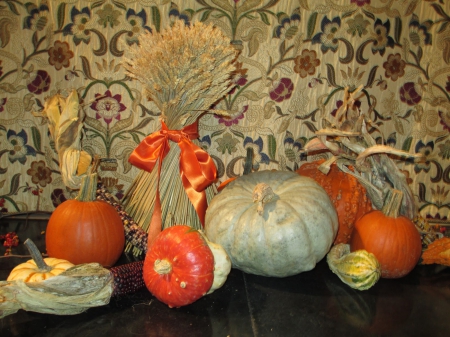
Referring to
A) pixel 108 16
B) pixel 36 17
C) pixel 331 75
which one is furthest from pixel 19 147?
pixel 331 75

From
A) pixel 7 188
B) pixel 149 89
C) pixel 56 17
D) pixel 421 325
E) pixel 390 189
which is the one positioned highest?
pixel 56 17

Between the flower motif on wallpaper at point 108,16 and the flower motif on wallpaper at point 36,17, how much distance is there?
0.59ft

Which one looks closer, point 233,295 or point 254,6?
point 233,295

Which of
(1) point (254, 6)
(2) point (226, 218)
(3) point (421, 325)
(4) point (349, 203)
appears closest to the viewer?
(3) point (421, 325)

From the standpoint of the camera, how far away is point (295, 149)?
1264 millimetres

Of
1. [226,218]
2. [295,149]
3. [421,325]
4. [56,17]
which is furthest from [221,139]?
[421,325]

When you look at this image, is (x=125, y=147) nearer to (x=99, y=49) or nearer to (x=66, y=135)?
(x=66, y=135)

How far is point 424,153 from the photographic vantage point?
1260 millimetres

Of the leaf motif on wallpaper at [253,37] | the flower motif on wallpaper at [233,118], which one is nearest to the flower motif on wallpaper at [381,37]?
the leaf motif on wallpaper at [253,37]

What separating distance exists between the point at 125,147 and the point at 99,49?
35 cm

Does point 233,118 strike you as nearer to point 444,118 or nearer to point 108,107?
point 108,107

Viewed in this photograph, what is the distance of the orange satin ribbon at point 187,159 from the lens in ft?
3.22

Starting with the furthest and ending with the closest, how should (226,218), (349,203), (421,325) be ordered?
(349,203)
(226,218)
(421,325)

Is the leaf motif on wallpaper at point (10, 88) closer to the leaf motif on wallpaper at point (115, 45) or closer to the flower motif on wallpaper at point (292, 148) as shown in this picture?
the leaf motif on wallpaper at point (115, 45)
